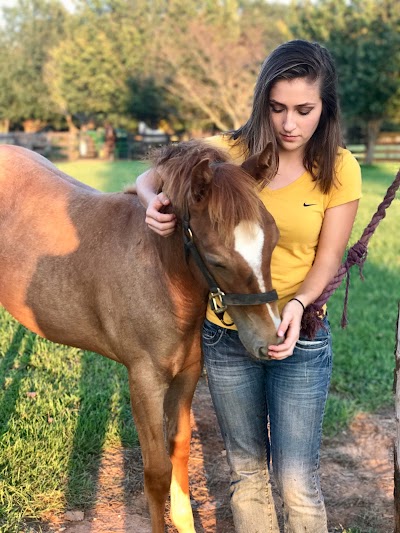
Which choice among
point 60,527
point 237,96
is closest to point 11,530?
point 60,527

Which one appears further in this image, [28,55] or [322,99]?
→ [28,55]

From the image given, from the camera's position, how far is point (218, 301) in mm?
2090

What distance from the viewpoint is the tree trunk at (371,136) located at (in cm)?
2864

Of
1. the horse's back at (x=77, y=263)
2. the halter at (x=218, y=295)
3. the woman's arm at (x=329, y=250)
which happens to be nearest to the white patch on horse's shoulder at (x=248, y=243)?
the halter at (x=218, y=295)

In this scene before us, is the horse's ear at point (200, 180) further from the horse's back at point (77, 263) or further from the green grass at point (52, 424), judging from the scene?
the green grass at point (52, 424)

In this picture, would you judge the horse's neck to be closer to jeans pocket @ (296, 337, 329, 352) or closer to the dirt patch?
jeans pocket @ (296, 337, 329, 352)

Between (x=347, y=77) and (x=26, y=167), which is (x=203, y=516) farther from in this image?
(x=347, y=77)

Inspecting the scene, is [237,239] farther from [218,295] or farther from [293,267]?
[293,267]

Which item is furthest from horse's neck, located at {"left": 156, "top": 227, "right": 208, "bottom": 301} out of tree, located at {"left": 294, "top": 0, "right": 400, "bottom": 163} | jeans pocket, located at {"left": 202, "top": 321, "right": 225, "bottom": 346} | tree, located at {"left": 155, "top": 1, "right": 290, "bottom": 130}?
tree, located at {"left": 155, "top": 1, "right": 290, "bottom": 130}

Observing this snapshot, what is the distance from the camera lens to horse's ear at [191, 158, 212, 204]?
1907 mm

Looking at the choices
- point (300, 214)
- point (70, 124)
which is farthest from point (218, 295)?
point (70, 124)

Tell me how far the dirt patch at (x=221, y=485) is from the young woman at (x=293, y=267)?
814 millimetres

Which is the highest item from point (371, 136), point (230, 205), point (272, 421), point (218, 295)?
point (230, 205)

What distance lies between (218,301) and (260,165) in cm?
50
